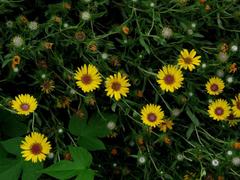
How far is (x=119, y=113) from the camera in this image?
262 centimetres

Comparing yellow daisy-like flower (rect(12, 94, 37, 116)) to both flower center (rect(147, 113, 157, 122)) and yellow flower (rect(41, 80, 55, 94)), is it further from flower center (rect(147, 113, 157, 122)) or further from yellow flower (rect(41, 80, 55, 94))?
flower center (rect(147, 113, 157, 122))

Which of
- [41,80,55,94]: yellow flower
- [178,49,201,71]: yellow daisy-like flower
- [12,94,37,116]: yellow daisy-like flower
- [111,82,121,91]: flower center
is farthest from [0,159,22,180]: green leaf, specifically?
[178,49,201,71]: yellow daisy-like flower

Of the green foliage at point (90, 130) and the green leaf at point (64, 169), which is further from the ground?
the green foliage at point (90, 130)

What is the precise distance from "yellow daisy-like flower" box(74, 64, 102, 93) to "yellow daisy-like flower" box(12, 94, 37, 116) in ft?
0.80

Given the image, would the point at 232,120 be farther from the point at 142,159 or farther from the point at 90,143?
the point at 90,143

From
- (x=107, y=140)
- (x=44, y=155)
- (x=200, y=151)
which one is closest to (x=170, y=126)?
(x=200, y=151)

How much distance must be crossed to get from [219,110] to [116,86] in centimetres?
58

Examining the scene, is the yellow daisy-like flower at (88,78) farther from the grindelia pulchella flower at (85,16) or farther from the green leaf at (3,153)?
the green leaf at (3,153)

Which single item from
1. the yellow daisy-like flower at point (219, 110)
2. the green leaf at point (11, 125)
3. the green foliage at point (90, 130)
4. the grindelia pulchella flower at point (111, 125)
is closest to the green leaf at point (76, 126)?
the green foliage at point (90, 130)

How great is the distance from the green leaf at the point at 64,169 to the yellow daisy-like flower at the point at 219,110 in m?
0.79

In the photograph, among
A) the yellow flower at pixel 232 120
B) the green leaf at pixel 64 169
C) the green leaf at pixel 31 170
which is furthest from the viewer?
the yellow flower at pixel 232 120

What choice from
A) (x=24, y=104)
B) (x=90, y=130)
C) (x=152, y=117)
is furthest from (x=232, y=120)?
(x=24, y=104)

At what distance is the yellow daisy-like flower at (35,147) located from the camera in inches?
92.7

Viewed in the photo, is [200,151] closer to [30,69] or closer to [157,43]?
[157,43]
